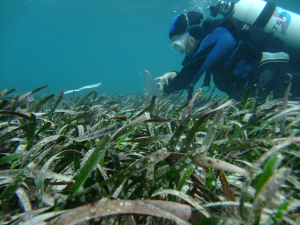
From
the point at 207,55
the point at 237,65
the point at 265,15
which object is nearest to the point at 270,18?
the point at 265,15

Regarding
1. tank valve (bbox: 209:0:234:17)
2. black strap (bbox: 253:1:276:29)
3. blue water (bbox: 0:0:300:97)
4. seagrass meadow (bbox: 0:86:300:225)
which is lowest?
seagrass meadow (bbox: 0:86:300:225)

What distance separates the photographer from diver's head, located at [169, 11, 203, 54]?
15.2 feet

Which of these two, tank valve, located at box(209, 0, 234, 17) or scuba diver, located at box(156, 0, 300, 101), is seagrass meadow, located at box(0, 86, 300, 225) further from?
tank valve, located at box(209, 0, 234, 17)

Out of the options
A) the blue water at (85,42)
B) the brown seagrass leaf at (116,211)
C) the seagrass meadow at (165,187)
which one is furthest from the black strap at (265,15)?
the blue water at (85,42)

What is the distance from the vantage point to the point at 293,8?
25.8m

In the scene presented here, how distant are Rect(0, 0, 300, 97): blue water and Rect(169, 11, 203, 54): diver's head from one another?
2179 cm

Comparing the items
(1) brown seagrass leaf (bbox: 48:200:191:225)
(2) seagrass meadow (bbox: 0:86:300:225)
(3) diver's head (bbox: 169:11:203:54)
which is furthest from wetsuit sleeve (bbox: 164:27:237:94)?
(1) brown seagrass leaf (bbox: 48:200:191:225)

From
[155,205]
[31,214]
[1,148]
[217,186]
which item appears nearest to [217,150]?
[217,186]

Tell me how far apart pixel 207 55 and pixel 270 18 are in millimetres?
1814

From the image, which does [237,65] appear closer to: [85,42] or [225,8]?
[225,8]

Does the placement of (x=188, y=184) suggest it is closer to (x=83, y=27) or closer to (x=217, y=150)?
(x=217, y=150)

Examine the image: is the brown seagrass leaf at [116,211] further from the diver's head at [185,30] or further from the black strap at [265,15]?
the black strap at [265,15]

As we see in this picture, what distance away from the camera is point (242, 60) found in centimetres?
391

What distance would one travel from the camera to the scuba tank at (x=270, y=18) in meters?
3.71
